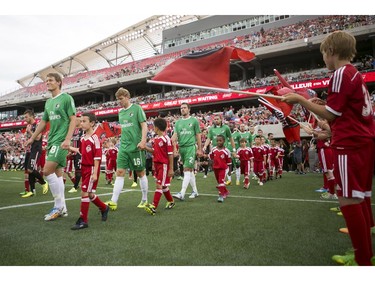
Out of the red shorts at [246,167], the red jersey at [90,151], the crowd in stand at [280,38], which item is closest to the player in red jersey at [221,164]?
the red shorts at [246,167]

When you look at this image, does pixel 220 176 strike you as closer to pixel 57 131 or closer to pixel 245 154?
pixel 245 154

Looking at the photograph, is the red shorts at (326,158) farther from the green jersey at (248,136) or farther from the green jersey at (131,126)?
the green jersey at (248,136)

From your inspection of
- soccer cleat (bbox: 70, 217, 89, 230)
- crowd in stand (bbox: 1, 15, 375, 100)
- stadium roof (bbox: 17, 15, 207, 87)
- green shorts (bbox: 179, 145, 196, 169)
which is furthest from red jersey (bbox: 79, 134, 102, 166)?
stadium roof (bbox: 17, 15, 207, 87)

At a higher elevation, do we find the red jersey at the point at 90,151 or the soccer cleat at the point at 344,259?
the red jersey at the point at 90,151

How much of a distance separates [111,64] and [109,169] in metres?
50.1

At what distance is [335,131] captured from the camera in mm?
2371

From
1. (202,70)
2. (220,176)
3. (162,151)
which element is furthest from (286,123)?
(220,176)

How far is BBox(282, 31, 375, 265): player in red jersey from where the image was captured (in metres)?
2.19

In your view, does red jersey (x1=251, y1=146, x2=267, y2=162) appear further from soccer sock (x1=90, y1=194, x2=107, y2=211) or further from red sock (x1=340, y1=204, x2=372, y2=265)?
red sock (x1=340, y1=204, x2=372, y2=265)

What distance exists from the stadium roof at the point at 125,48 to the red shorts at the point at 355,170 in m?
47.7

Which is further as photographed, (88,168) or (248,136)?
(248,136)

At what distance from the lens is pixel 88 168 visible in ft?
13.6

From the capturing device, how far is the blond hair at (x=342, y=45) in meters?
2.36

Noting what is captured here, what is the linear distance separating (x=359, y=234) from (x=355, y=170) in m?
0.48
